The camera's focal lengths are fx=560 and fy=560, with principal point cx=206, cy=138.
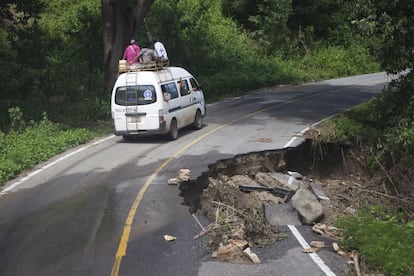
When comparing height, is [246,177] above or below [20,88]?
below

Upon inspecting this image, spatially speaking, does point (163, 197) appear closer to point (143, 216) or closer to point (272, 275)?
point (143, 216)

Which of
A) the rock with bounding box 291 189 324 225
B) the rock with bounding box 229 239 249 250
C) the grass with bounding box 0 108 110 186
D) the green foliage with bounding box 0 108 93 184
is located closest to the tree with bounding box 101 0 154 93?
the grass with bounding box 0 108 110 186

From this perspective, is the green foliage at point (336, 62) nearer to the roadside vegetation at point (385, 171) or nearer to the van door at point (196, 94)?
the roadside vegetation at point (385, 171)

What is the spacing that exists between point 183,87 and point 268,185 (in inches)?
249

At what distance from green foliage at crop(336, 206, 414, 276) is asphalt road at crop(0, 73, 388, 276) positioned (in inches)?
18.5

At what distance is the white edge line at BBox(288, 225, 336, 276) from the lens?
8.35m

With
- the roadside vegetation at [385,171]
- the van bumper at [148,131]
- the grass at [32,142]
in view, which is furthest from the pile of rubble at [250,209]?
the grass at [32,142]

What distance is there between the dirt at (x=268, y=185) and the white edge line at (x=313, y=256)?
29 centimetres

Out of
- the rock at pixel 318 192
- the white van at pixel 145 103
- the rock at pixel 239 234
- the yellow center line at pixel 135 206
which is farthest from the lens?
the white van at pixel 145 103

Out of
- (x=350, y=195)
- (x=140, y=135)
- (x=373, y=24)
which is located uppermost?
(x=373, y=24)

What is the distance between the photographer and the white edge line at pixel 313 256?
8350 mm

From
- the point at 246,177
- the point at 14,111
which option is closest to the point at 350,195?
the point at 246,177

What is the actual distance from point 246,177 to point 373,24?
5.41 meters

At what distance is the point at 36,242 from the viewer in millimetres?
9750
